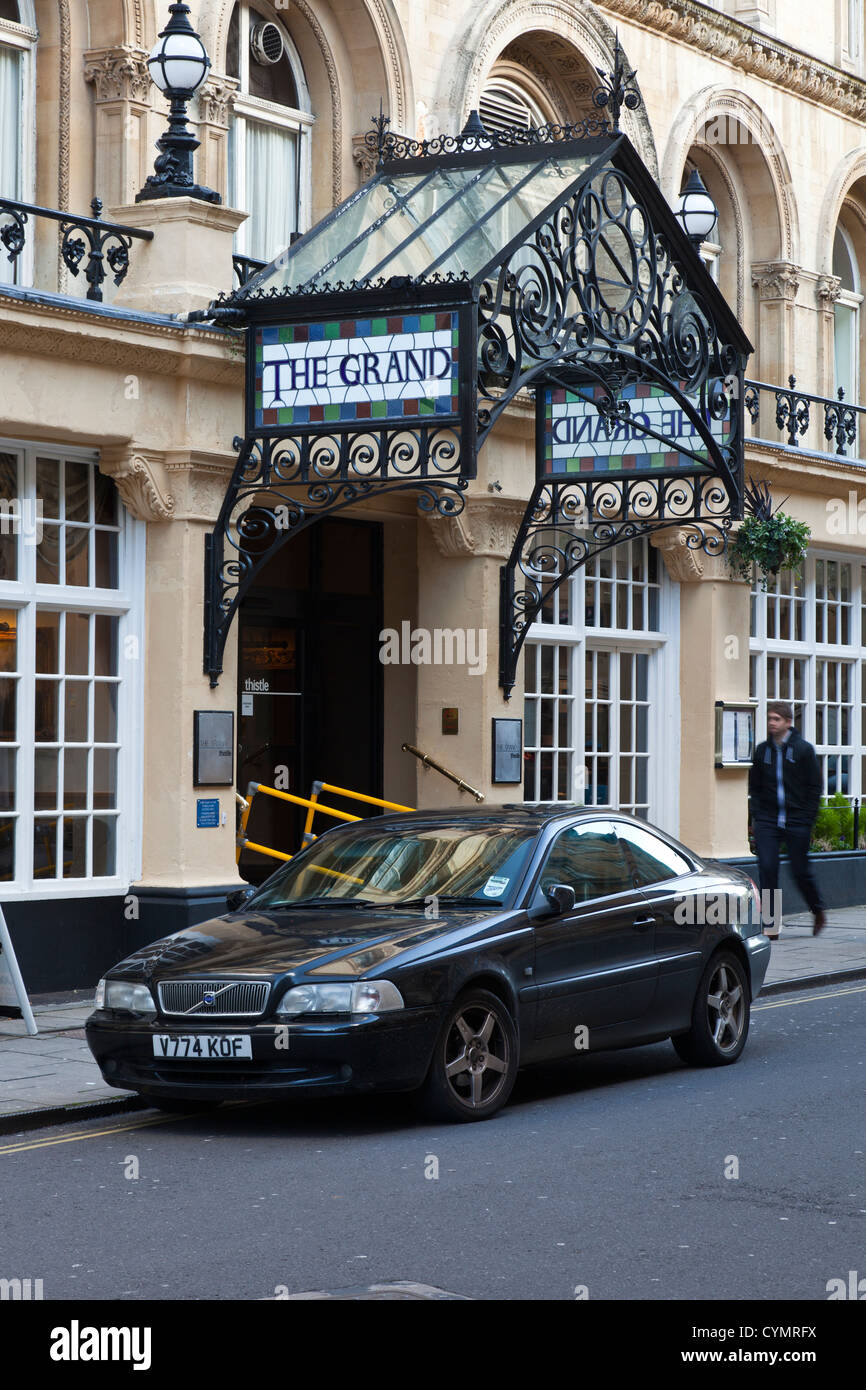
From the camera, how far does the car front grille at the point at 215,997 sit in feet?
28.0

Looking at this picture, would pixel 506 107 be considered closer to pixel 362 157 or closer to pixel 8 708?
pixel 362 157

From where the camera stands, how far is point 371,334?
12.5 metres

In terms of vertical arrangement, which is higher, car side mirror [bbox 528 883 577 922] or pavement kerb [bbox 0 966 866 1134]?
car side mirror [bbox 528 883 577 922]

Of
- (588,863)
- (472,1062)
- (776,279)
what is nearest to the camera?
(472,1062)

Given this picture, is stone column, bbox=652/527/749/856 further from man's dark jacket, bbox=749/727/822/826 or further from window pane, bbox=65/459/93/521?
window pane, bbox=65/459/93/521

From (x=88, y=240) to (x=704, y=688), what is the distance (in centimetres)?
809

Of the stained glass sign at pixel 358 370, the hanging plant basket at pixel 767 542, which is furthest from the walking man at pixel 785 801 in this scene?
the stained glass sign at pixel 358 370

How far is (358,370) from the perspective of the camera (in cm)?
1259

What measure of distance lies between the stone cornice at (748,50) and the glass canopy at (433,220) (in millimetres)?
5435

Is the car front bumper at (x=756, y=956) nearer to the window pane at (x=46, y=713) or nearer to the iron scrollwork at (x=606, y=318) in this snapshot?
the iron scrollwork at (x=606, y=318)

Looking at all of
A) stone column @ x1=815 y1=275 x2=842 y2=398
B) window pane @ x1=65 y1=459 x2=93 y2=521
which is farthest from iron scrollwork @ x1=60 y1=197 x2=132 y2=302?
stone column @ x1=815 y1=275 x2=842 y2=398

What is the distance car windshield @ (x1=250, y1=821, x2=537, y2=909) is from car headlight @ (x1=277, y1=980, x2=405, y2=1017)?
1.06 m

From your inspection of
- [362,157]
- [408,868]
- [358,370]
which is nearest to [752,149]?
[362,157]

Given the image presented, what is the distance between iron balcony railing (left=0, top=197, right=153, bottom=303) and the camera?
12680 millimetres
